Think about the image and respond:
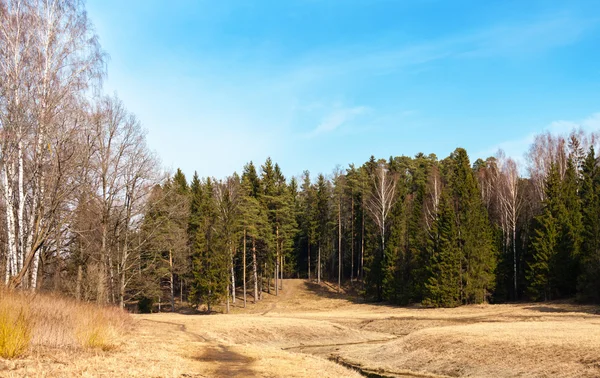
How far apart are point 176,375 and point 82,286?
97.0 ft

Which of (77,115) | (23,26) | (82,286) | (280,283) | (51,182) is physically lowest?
(280,283)

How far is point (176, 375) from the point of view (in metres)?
12.2

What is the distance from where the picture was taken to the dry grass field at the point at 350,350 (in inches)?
506

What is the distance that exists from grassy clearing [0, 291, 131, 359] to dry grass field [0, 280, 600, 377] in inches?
17.2

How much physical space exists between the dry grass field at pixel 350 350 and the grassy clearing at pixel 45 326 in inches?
17.2

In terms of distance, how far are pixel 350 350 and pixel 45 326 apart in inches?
812

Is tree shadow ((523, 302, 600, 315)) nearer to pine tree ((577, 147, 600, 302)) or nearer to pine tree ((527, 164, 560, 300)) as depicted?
pine tree ((577, 147, 600, 302))

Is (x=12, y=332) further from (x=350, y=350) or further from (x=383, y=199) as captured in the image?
(x=383, y=199)

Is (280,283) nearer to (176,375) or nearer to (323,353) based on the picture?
(323,353)

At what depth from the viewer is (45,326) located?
13.4 meters

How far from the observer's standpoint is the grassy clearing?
10.9 metres

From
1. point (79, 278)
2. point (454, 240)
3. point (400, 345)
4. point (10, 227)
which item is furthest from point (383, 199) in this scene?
point (10, 227)

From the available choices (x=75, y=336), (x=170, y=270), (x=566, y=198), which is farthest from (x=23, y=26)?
(x=566, y=198)

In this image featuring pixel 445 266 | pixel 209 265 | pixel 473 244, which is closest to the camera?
pixel 445 266
